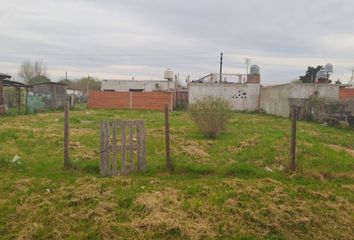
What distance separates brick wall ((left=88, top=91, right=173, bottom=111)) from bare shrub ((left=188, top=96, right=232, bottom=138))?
60.8ft

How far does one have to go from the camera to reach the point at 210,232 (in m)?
4.57

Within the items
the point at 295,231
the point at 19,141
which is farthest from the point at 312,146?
the point at 19,141

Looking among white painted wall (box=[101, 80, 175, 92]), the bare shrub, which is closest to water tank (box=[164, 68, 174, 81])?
white painted wall (box=[101, 80, 175, 92])

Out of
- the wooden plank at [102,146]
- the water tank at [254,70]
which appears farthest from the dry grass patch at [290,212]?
the water tank at [254,70]

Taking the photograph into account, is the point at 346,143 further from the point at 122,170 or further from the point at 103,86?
the point at 103,86

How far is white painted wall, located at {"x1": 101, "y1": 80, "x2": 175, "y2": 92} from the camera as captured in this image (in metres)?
40.1

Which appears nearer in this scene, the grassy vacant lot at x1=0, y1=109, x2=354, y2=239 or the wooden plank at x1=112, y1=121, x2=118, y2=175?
the grassy vacant lot at x1=0, y1=109, x2=354, y2=239

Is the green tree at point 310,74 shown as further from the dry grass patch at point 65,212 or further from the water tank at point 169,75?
the dry grass patch at point 65,212

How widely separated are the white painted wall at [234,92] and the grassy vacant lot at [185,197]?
23.8 m

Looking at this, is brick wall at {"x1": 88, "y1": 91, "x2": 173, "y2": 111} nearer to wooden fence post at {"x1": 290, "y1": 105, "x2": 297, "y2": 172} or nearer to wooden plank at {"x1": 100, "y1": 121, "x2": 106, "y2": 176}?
wooden fence post at {"x1": 290, "y1": 105, "x2": 297, "y2": 172}

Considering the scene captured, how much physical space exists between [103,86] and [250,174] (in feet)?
120

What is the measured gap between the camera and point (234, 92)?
32750mm

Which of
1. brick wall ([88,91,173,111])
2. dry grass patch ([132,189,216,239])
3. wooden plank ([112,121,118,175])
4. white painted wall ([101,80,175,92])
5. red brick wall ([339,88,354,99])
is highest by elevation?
white painted wall ([101,80,175,92])

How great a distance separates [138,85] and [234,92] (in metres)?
13.2
